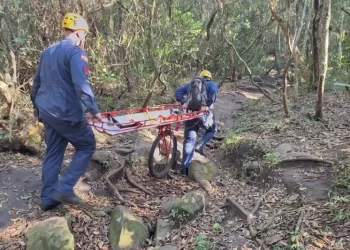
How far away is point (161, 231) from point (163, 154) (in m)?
2.14

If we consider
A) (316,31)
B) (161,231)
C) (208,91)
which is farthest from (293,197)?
(316,31)

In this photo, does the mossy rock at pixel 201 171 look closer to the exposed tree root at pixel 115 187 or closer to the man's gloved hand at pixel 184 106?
the man's gloved hand at pixel 184 106

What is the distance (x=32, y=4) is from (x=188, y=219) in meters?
6.46

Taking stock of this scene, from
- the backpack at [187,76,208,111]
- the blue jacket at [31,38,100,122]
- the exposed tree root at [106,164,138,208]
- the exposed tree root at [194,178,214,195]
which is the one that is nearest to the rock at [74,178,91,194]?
the exposed tree root at [106,164,138,208]

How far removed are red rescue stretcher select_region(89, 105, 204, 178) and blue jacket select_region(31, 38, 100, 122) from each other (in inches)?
31.6

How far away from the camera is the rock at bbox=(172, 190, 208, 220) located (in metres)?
4.69

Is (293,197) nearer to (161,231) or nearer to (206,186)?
(206,186)

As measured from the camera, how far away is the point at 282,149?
21.4ft

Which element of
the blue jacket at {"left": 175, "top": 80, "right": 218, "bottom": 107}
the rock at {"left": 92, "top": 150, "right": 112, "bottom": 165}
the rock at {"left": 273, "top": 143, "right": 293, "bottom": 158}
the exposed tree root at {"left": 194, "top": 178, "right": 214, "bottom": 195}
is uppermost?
the blue jacket at {"left": 175, "top": 80, "right": 218, "bottom": 107}

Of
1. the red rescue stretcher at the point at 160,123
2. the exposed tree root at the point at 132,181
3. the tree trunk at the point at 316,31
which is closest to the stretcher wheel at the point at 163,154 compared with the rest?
the red rescue stretcher at the point at 160,123

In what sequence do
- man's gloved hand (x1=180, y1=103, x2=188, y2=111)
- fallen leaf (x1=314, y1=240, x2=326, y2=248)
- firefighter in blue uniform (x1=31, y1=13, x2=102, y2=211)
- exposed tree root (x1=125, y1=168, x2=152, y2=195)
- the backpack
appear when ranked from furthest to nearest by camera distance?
man's gloved hand (x1=180, y1=103, x2=188, y2=111), the backpack, exposed tree root (x1=125, y1=168, x2=152, y2=195), firefighter in blue uniform (x1=31, y1=13, x2=102, y2=211), fallen leaf (x1=314, y1=240, x2=326, y2=248)

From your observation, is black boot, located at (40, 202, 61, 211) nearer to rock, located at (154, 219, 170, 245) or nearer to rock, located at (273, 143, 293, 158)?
rock, located at (154, 219, 170, 245)

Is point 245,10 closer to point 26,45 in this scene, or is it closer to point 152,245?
point 26,45

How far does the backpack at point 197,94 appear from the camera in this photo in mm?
6551
